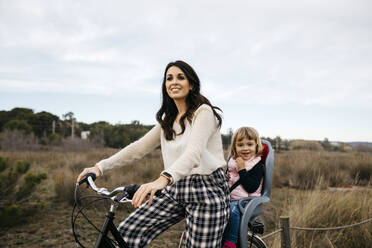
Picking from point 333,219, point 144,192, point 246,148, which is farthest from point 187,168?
point 333,219

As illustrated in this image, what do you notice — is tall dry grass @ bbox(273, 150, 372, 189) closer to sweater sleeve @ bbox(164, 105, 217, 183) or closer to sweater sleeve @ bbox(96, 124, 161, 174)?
sweater sleeve @ bbox(96, 124, 161, 174)

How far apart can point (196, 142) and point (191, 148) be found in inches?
2.6

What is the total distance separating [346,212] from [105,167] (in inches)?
169

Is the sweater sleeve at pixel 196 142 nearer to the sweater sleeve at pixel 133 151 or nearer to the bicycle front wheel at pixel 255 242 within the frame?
the sweater sleeve at pixel 133 151

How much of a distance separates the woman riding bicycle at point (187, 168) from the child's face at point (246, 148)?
2.31 ft

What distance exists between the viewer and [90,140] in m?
18.5

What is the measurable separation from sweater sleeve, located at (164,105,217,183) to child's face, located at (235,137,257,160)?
77cm

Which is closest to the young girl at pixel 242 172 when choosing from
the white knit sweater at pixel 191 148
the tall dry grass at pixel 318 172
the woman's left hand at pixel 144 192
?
the white knit sweater at pixel 191 148

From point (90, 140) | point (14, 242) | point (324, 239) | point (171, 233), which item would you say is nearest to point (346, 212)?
point (324, 239)

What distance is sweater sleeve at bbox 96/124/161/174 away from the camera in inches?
88.7

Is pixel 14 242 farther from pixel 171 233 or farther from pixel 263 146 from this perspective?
pixel 263 146

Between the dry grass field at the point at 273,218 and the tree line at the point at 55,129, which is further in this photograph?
the tree line at the point at 55,129

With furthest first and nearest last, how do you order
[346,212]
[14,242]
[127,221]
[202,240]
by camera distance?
[346,212], [14,242], [127,221], [202,240]

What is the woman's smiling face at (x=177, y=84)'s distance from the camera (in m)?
2.22
